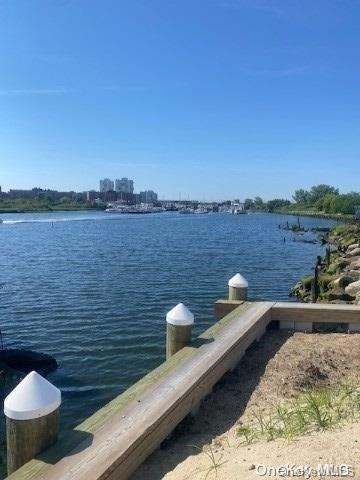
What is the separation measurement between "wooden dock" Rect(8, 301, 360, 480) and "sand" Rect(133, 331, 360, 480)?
18 cm

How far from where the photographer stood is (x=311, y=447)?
399 centimetres

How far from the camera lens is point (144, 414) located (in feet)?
16.0

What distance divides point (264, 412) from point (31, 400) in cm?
274

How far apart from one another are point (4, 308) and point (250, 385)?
49.9 feet

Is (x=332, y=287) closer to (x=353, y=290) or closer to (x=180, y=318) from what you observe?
(x=353, y=290)

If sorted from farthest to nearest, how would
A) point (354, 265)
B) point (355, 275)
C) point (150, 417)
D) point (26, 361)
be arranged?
point (354, 265)
point (355, 275)
point (26, 361)
point (150, 417)

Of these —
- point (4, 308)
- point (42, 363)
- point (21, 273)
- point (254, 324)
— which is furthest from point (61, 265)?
point (254, 324)

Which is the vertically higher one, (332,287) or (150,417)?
(150,417)

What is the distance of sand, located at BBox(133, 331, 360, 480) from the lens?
3912 millimetres

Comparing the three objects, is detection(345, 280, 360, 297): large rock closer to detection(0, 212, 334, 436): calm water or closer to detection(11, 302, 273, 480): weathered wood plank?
detection(0, 212, 334, 436): calm water

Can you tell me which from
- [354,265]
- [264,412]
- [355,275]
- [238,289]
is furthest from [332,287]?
[264,412]

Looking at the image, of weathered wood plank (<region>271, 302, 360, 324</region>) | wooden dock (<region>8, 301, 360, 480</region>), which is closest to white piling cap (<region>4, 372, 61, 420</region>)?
wooden dock (<region>8, 301, 360, 480</region>)

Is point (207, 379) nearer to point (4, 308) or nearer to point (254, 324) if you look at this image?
point (254, 324)

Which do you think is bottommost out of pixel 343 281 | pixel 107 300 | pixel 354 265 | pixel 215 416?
pixel 107 300
